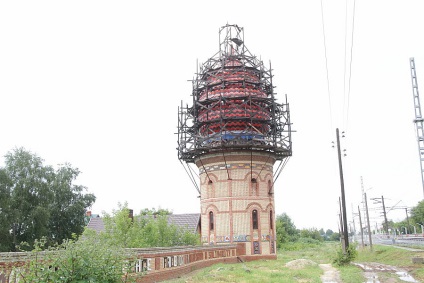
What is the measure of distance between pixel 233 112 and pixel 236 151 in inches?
136

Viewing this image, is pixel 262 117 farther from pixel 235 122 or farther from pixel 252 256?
pixel 252 256

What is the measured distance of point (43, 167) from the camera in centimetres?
4338

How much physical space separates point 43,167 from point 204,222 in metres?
18.2

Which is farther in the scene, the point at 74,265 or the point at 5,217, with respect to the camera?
the point at 5,217

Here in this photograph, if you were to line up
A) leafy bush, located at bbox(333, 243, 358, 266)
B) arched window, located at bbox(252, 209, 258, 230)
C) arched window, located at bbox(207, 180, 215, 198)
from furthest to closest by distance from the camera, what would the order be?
arched window, located at bbox(207, 180, 215, 198)
arched window, located at bbox(252, 209, 258, 230)
leafy bush, located at bbox(333, 243, 358, 266)

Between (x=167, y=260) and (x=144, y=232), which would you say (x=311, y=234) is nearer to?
(x=144, y=232)

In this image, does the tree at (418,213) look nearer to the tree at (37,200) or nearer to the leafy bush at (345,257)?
the leafy bush at (345,257)

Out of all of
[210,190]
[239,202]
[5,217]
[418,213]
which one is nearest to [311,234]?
[418,213]

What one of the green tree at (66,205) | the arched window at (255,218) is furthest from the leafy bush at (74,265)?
the green tree at (66,205)

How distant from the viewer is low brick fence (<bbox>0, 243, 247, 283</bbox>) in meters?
11.7

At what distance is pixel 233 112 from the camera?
3688cm

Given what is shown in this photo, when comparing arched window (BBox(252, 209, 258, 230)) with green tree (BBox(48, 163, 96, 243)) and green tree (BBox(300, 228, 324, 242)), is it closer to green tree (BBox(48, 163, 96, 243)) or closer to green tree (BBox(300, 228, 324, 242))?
green tree (BBox(48, 163, 96, 243))

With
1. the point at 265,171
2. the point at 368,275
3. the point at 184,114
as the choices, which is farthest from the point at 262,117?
the point at 368,275

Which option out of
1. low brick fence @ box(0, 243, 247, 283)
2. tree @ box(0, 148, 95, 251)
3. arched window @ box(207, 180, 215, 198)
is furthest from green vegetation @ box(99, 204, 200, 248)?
tree @ box(0, 148, 95, 251)
